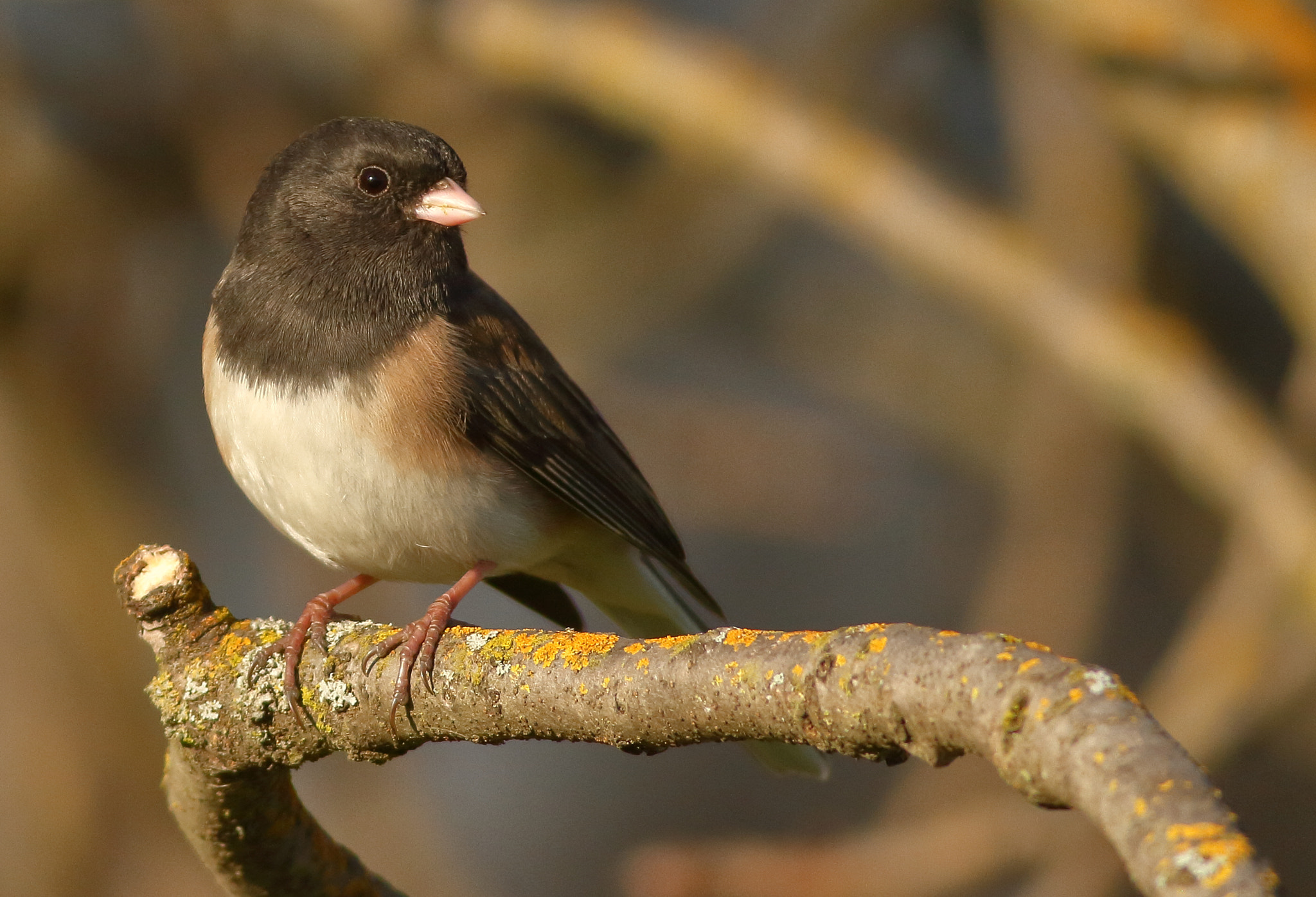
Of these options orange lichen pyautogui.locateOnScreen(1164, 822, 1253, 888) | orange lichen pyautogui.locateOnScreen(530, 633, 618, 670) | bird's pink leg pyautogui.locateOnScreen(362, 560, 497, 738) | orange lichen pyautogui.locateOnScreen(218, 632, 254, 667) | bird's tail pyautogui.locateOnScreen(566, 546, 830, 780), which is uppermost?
orange lichen pyautogui.locateOnScreen(1164, 822, 1253, 888)

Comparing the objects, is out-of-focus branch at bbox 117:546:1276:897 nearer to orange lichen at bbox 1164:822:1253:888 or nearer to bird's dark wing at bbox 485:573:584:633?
orange lichen at bbox 1164:822:1253:888

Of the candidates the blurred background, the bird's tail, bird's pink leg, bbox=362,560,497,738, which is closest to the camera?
bird's pink leg, bbox=362,560,497,738

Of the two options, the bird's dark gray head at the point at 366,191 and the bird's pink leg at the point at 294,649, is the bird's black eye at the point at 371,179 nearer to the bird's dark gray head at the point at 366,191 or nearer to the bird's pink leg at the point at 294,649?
the bird's dark gray head at the point at 366,191

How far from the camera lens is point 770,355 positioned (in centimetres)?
536

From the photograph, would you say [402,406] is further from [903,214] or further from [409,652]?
[903,214]

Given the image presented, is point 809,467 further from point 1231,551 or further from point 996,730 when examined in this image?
point 996,730

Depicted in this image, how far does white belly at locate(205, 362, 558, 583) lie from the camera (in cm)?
218

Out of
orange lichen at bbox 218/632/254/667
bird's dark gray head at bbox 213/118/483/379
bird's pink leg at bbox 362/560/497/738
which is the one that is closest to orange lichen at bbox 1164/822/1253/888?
bird's pink leg at bbox 362/560/497/738

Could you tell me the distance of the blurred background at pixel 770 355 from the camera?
3.10 metres

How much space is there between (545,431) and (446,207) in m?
0.45

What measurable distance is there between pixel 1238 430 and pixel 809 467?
1.72 metres

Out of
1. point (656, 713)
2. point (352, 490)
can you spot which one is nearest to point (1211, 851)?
point (656, 713)

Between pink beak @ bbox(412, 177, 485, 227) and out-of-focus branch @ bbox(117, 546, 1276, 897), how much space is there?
840mm

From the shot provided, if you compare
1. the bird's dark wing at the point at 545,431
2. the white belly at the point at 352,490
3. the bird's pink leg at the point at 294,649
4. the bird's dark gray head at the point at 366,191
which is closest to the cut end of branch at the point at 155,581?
the bird's pink leg at the point at 294,649
